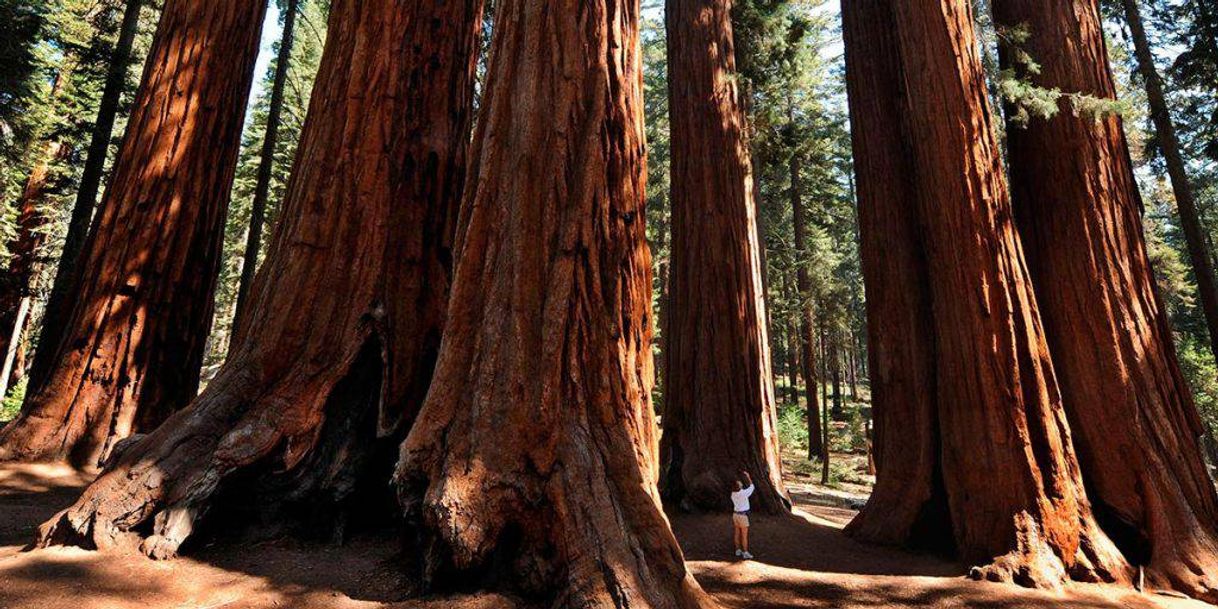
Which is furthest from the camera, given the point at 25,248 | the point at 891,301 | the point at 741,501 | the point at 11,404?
the point at 25,248

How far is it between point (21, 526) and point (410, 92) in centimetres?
405

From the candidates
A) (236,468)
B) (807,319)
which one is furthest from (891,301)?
(807,319)

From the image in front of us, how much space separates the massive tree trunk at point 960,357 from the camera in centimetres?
480

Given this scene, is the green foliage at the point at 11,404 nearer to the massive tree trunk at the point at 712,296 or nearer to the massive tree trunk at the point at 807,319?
the massive tree trunk at the point at 712,296

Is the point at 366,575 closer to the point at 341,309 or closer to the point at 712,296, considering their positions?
the point at 341,309

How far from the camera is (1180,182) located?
1152cm

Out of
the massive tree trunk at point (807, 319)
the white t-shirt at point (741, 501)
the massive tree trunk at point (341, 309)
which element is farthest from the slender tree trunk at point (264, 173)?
the massive tree trunk at point (807, 319)

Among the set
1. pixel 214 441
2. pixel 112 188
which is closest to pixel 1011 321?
pixel 214 441

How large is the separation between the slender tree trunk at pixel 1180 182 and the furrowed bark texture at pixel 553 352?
13.6 metres

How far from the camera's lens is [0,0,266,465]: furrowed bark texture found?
5.27 metres

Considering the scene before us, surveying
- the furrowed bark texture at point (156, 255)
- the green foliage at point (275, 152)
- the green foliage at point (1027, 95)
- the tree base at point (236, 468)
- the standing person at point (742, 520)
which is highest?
the green foliage at point (275, 152)

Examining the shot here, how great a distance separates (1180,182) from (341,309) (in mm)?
15617

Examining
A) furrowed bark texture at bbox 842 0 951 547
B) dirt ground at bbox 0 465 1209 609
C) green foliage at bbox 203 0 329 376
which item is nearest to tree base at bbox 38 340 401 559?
dirt ground at bbox 0 465 1209 609

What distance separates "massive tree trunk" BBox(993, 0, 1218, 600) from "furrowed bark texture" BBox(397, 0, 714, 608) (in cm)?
458
